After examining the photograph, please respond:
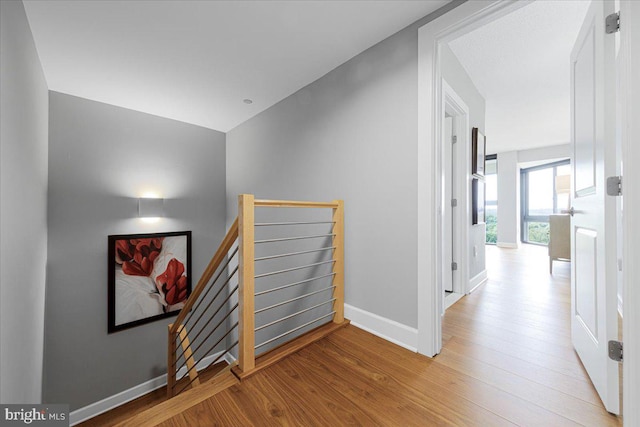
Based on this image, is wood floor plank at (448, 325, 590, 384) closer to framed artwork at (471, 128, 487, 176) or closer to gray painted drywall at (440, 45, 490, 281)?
gray painted drywall at (440, 45, 490, 281)

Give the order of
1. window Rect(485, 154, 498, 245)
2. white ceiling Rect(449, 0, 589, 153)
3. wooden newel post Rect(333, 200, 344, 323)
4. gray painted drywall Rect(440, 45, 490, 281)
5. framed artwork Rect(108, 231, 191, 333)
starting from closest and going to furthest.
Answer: white ceiling Rect(449, 0, 589, 153) < wooden newel post Rect(333, 200, 344, 323) < gray painted drywall Rect(440, 45, 490, 281) < framed artwork Rect(108, 231, 191, 333) < window Rect(485, 154, 498, 245)

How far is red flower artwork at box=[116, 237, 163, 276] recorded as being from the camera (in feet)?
9.46

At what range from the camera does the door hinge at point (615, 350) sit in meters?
1.04

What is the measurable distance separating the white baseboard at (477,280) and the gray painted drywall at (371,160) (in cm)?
147

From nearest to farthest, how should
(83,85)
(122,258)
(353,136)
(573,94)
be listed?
(573,94), (353,136), (83,85), (122,258)

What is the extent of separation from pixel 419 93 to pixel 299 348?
1.78m

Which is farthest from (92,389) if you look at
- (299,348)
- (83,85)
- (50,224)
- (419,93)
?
(419,93)

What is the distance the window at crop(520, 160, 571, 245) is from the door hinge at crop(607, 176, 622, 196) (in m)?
6.05

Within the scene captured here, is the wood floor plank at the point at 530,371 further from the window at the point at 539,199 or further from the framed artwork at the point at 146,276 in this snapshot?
the window at the point at 539,199

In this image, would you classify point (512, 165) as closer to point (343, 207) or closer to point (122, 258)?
point (343, 207)

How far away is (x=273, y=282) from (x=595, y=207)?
8.65ft

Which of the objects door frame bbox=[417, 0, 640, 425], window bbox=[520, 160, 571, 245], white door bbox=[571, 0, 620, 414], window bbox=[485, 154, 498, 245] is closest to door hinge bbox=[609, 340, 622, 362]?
white door bbox=[571, 0, 620, 414]

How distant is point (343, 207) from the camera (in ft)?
6.69

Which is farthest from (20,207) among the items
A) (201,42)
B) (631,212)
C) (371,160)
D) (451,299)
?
(451,299)
